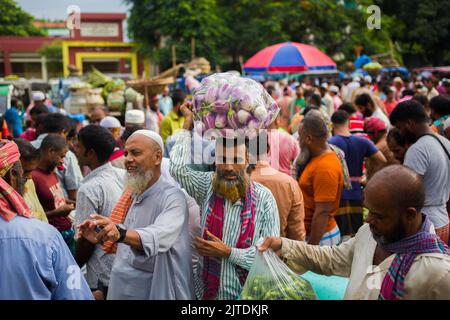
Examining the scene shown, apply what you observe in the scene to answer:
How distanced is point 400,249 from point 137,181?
152 cm

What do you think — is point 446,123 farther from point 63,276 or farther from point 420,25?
point 420,25

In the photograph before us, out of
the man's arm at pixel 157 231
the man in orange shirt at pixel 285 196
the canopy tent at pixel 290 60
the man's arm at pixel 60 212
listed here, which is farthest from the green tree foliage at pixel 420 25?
the man's arm at pixel 157 231

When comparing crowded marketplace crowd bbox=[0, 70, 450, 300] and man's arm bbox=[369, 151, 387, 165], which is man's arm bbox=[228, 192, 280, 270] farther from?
man's arm bbox=[369, 151, 387, 165]

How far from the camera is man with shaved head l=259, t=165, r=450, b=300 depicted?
1.95m

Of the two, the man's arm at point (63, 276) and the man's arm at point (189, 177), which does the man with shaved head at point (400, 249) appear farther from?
the man's arm at point (63, 276)

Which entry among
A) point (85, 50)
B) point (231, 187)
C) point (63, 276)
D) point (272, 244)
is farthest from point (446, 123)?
point (85, 50)

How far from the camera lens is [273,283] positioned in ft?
8.01

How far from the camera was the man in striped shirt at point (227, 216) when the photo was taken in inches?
112

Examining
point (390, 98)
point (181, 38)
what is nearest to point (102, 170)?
point (390, 98)

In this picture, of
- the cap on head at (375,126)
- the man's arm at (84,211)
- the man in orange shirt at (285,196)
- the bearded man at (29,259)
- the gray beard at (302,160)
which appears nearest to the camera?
the bearded man at (29,259)

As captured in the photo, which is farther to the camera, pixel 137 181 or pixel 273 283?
pixel 137 181

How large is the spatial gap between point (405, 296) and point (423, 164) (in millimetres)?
2165

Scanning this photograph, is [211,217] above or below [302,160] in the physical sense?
below

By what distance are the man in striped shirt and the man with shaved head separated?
0.76 metres
